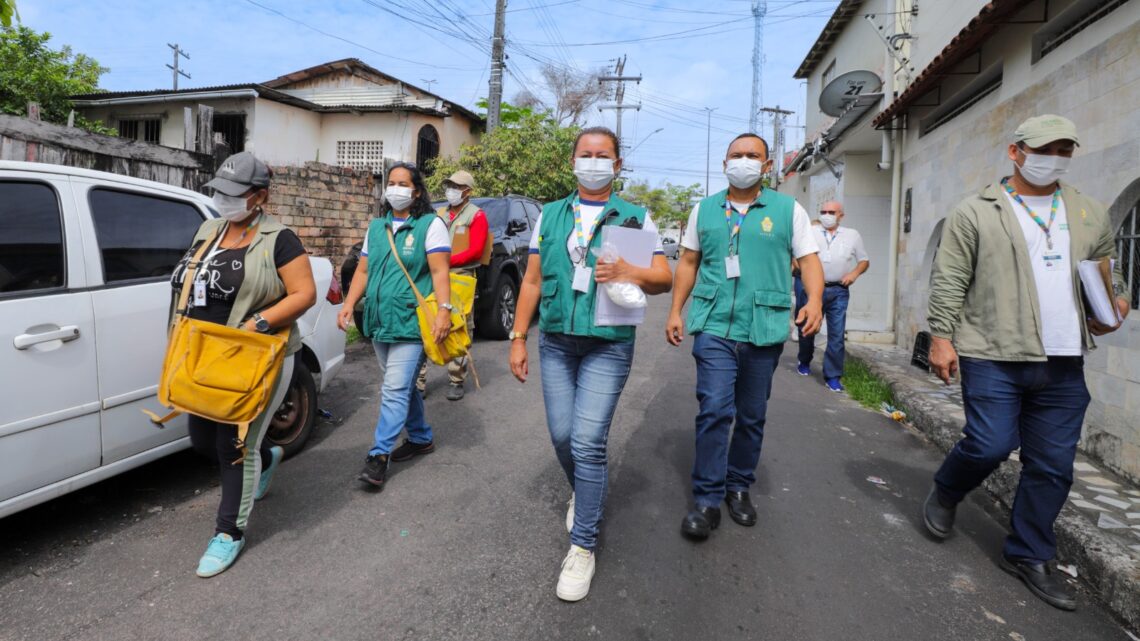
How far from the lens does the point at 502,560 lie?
2914 millimetres

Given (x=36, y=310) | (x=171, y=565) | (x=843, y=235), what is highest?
(x=843, y=235)

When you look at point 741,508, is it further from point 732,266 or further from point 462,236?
point 462,236

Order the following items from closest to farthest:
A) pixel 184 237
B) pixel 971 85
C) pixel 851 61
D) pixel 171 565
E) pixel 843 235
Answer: pixel 171 565, pixel 184 237, pixel 843 235, pixel 971 85, pixel 851 61

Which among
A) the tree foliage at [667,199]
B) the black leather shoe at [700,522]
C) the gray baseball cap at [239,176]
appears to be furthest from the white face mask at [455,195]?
the tree foliage at [667,199]

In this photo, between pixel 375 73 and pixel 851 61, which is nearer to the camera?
pixel 851 61

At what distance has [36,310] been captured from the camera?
2.71 meters

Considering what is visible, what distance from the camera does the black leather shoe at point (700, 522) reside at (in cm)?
310

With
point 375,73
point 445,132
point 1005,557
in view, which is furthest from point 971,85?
point 375,73

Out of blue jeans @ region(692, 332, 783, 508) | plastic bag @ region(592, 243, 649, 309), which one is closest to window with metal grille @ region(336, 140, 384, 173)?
blue jeans @ region(692, 332, 783, 508)

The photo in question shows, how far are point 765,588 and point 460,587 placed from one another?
1.28 m

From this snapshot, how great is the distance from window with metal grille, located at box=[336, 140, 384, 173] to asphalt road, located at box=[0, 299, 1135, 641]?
15306 mm

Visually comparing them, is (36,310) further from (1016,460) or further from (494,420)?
(1016,460)

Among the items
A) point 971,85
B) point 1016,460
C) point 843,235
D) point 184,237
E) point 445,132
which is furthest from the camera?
point 445,132

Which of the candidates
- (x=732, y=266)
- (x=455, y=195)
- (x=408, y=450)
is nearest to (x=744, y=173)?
(x=732, y=266)
